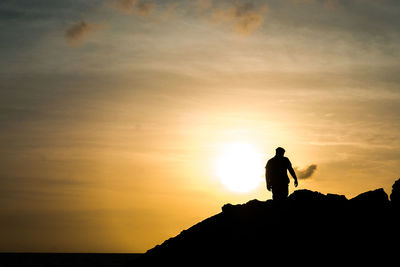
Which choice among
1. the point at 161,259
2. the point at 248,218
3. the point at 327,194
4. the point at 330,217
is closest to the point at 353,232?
the point at 330,217

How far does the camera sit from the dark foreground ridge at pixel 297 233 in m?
21.6

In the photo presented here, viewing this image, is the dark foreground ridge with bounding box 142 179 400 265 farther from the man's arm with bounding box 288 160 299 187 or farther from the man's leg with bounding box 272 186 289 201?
the man's arm with bounding box 288 160 299 187

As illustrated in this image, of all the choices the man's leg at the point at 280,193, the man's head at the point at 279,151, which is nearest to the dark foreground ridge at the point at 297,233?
the man's leg at the point at 280,193

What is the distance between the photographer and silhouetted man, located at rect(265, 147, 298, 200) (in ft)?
84.9

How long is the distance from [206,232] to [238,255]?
8.46ft

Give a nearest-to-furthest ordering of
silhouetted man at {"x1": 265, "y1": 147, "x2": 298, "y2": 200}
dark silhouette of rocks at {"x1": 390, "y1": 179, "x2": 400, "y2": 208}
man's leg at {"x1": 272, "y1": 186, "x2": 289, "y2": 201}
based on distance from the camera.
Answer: dark silhouette of rocks at {"x1": 390, "y1": 179, "x2": 400, "y2": 208} → silhouetted man at {"x1": 265, "y1": 147, "x2": 298, "y2": 200} → man's leg at {"x1": 272, "y1": 186, "x2": 289, "y2": 201}

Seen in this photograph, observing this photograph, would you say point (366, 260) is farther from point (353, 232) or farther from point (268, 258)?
point (268, 258)

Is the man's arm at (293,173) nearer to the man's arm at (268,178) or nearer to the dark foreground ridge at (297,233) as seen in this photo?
the man's arm at (268,178)

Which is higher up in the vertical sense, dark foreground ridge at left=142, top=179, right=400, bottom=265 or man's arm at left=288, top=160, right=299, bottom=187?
man's arm at left=288, top=160, right=299, bottom=187

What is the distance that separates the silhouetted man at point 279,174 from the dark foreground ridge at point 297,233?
105 cm

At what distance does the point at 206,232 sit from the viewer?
24.5m

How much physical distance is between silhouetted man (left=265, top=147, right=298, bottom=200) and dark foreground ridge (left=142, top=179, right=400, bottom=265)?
1.05 metres

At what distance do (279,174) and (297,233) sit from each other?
3806 mm

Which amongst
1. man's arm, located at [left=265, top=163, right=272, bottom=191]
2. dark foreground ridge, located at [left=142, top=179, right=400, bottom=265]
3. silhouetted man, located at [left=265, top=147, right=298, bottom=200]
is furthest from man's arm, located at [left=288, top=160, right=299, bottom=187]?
dark foreground ridge, located at [left=142, top=179, right=400, bottom=265]
